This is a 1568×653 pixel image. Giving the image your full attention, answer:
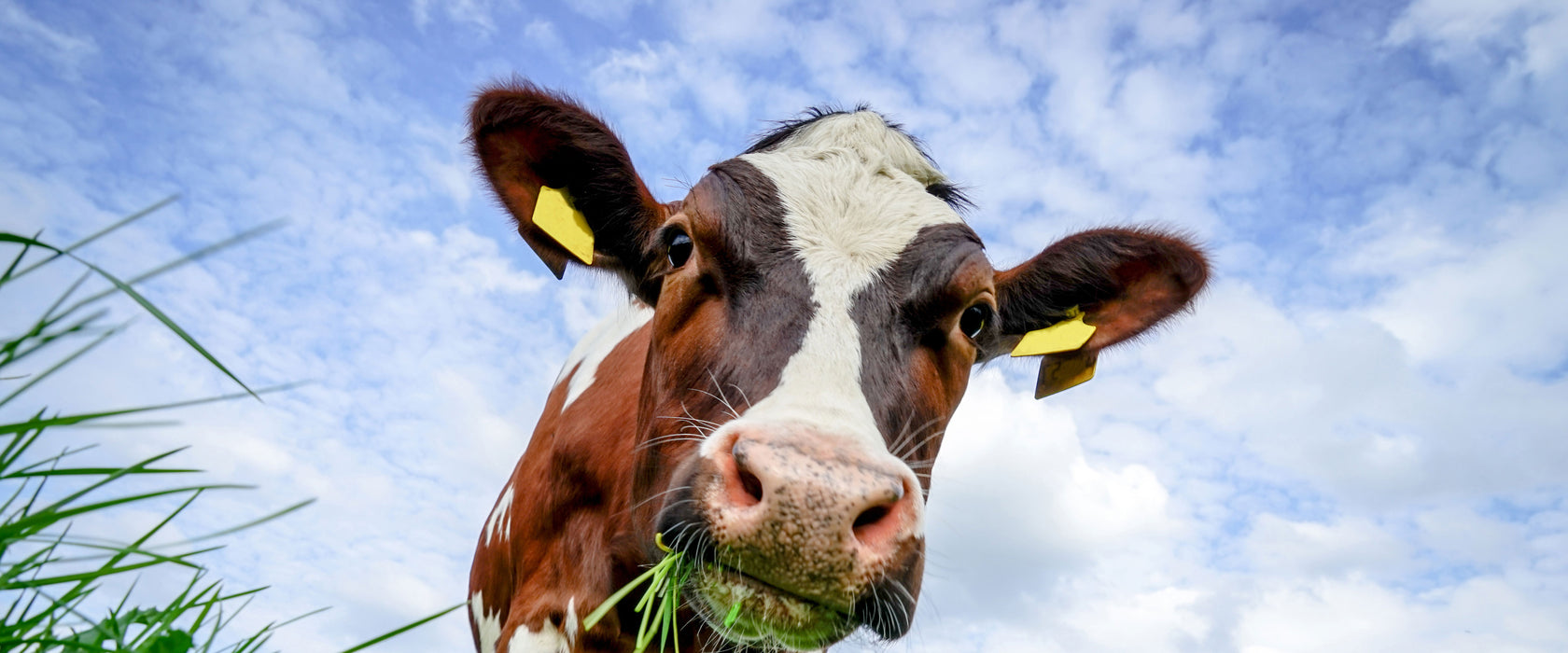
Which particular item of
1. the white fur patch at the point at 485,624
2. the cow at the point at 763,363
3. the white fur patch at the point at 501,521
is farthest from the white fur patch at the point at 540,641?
the white fur patch at the point at 501,521

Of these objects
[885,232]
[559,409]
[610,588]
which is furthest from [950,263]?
[559,409]

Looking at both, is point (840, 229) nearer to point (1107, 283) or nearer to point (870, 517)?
point (870, 517)

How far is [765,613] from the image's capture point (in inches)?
82.4

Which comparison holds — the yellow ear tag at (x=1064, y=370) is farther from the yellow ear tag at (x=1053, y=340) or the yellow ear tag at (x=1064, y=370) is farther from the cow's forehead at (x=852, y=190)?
the cow's forehead at (x=852, y=190)

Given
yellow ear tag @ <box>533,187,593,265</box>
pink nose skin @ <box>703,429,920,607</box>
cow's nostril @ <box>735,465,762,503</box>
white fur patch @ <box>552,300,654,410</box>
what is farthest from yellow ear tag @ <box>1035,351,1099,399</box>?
cow's nostril @ <box>735,465,762,503</box>

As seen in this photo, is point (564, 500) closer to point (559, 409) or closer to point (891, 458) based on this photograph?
point (559, 409)

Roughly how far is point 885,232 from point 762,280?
563 millimetres

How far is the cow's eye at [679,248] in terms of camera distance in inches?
125

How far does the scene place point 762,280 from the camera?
110 inches

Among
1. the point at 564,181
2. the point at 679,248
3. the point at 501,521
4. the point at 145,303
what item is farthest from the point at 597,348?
the point at 145,303

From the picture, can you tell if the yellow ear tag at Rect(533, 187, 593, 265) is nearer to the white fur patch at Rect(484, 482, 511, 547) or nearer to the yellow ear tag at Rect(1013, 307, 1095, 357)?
the white fur patch at Rect(484, 482, 511, 547)

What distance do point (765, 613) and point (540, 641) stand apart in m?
1.77

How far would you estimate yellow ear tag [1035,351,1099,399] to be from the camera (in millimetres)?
4457

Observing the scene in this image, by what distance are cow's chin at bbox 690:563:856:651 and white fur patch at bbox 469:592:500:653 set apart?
7.09ft
